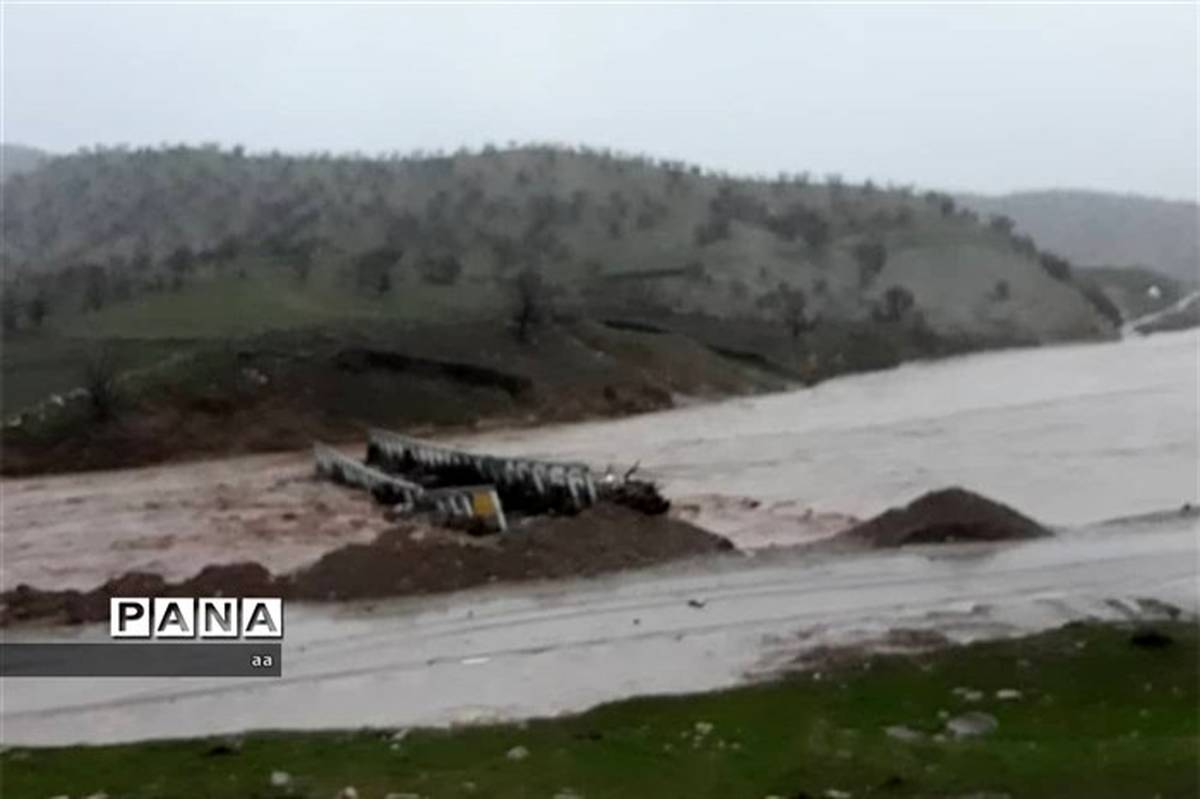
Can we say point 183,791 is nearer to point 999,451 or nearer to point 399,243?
point 999,451

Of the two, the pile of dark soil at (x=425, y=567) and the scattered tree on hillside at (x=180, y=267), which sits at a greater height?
the scattered tree on hillside at (x=180, y=267)

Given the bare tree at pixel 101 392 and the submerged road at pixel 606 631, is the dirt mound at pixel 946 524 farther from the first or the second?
the bare tree at pixel 101 392

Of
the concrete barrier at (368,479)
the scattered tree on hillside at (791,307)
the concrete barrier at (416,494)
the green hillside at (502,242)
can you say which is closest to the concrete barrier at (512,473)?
the concrete barrier at (416,494)

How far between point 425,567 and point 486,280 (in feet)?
229

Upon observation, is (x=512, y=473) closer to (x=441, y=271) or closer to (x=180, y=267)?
(x=441, y=271)

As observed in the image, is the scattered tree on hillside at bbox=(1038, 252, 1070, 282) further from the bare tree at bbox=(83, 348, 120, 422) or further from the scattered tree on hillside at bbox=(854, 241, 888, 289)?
the bare tree at bbox=(83, 348, 120, 422)

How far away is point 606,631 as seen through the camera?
2353 centimetres

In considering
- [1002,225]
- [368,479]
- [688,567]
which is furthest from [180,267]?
[1002,225]

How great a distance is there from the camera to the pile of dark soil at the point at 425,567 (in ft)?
90.6

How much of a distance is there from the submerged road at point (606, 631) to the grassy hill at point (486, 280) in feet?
113

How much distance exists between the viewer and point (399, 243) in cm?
10962

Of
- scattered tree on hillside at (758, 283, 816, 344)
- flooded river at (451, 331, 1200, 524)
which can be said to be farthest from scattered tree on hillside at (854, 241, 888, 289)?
flooded river at (451, 331, 1200, 524)

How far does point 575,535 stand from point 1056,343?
83.9 m

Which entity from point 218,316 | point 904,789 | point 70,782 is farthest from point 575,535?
point 218,316
